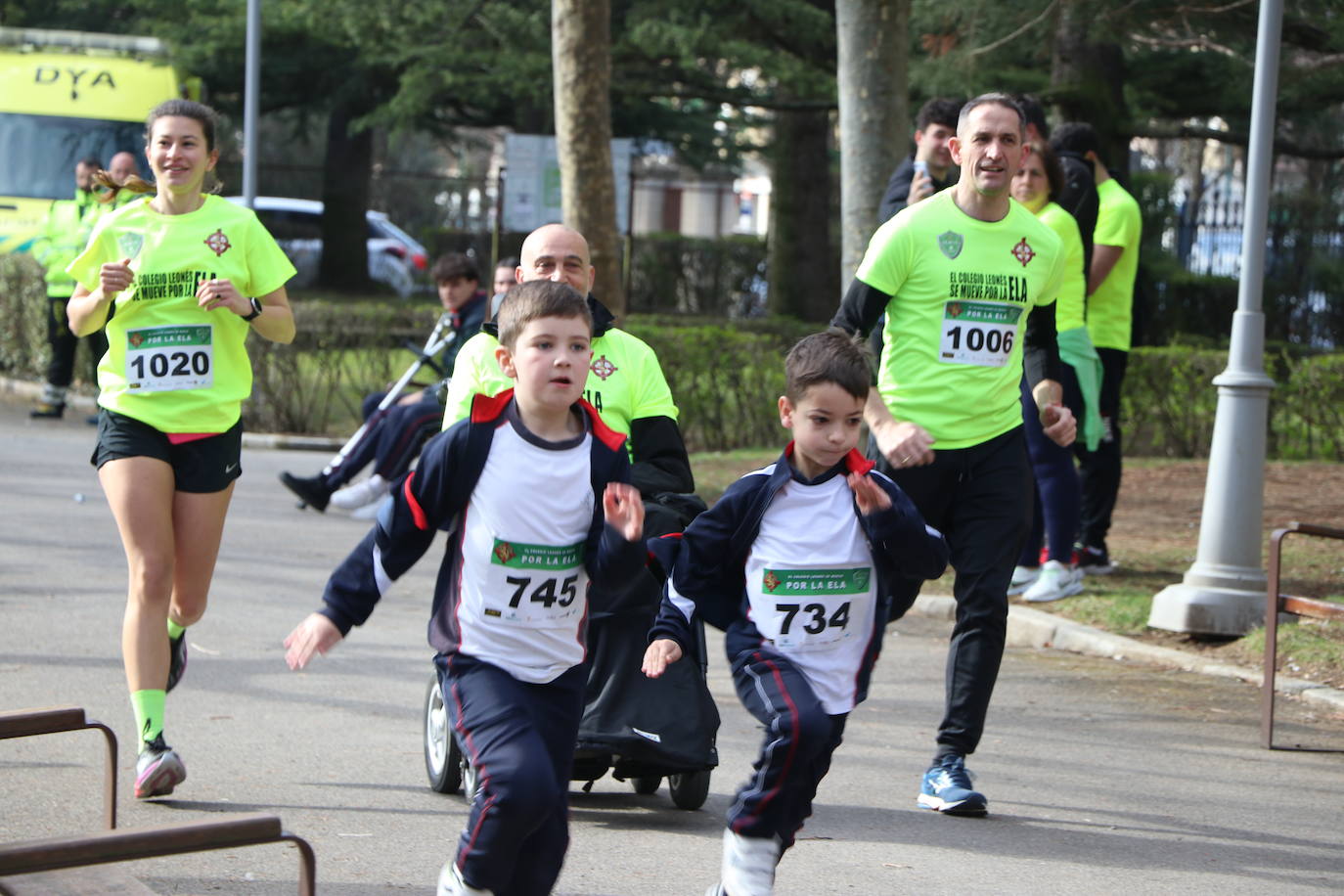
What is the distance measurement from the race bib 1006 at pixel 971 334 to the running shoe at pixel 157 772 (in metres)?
2.53

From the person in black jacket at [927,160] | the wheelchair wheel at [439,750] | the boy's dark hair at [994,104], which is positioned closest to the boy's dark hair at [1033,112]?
the person in black jacket at [927,160]

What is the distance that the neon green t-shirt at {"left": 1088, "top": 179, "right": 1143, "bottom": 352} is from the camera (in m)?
9.08

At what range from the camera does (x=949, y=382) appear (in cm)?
546

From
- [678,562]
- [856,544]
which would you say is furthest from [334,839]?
[856,544]

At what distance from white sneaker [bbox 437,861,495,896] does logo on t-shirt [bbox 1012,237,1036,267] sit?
8.79 ft

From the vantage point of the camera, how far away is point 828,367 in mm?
4168

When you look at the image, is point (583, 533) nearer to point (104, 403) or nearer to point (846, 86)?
point (104, 403)

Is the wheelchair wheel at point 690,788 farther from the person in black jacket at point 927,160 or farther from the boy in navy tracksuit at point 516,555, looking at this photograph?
the person in black jacket at point 927,160

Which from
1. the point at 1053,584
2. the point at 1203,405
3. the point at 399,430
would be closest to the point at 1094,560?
the point at 1053,584

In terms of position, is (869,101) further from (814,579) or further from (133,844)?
(133,844)

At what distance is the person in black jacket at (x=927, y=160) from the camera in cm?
660

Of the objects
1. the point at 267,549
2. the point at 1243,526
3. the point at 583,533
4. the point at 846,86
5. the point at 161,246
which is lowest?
the point at 267,549

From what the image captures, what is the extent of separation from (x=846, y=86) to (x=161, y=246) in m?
6.12

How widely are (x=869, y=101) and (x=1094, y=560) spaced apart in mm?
3086
